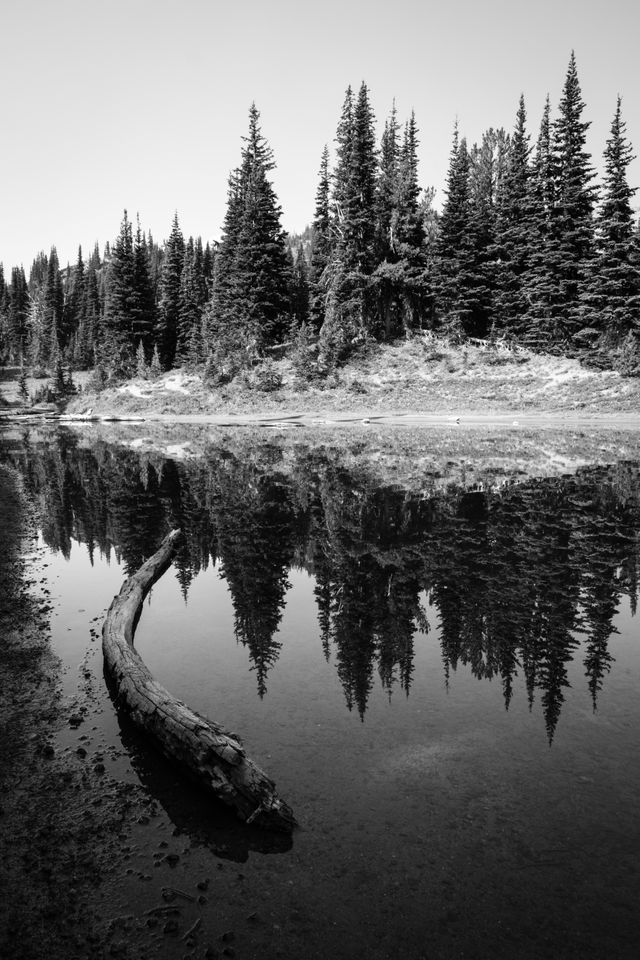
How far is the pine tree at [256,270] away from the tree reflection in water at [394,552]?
32.8 metres

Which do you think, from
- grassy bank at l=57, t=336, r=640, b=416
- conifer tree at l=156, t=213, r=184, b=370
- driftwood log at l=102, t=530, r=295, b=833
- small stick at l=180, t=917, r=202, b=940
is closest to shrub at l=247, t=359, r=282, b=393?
grassy bank at l=57, t=336, r=640, b=416

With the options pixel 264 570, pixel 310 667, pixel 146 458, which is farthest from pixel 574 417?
pixel 310 667

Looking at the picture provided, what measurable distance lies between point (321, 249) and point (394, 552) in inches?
2117

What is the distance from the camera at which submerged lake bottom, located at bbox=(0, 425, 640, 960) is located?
4.38m

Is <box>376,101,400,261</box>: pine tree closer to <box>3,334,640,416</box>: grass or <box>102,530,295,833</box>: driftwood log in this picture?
<box>3,334,640,416</box>: grass

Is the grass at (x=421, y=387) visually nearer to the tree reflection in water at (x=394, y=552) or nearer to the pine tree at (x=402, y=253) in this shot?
the pine tree at (x=402, y=253)

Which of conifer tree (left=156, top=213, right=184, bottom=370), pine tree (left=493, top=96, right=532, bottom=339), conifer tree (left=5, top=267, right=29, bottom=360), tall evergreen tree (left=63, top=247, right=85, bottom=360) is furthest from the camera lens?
conifer tree (left=5, top=267, right=29, bottom=360)

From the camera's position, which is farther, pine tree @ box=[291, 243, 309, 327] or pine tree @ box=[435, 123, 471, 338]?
pine tree @ box=[291, 243, 309, 327]

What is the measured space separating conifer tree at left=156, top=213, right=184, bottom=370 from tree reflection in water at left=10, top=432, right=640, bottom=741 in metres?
49.9

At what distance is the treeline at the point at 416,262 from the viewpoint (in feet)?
149

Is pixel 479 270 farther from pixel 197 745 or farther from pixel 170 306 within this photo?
pixel 197 745

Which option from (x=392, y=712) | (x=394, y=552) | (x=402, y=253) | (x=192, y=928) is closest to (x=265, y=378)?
(x=402, y=253)

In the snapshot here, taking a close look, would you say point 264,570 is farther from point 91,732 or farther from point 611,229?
point 611,229

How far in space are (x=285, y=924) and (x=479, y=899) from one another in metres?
1.41
